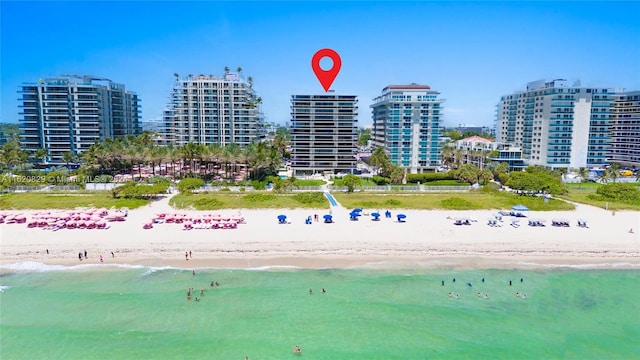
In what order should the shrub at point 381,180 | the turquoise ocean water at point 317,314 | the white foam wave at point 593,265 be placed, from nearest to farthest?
the turquoise ocean water at point 317,314, the white foam wave at point 593,265, the shrub at point 381,180

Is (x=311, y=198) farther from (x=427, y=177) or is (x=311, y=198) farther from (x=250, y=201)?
(x=427, y=177)

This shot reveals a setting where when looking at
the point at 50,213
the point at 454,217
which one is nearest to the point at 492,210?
the point at 454,217

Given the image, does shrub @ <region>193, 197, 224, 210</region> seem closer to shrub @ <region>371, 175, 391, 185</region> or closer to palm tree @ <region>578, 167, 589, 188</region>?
shrub @ <region>371, 175, 391, 185</region>

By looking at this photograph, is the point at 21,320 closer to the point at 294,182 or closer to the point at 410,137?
the point at 294,182

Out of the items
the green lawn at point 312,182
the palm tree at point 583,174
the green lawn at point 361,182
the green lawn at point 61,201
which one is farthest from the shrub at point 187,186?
the palm tree at point 583,174

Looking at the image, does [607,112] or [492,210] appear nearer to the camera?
Result: [492,210]

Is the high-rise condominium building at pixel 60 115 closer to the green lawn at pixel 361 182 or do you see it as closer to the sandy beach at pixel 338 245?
the sandy beach at pixel 338 245

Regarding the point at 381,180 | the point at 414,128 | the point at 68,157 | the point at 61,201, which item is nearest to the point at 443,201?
the point at 381,180
